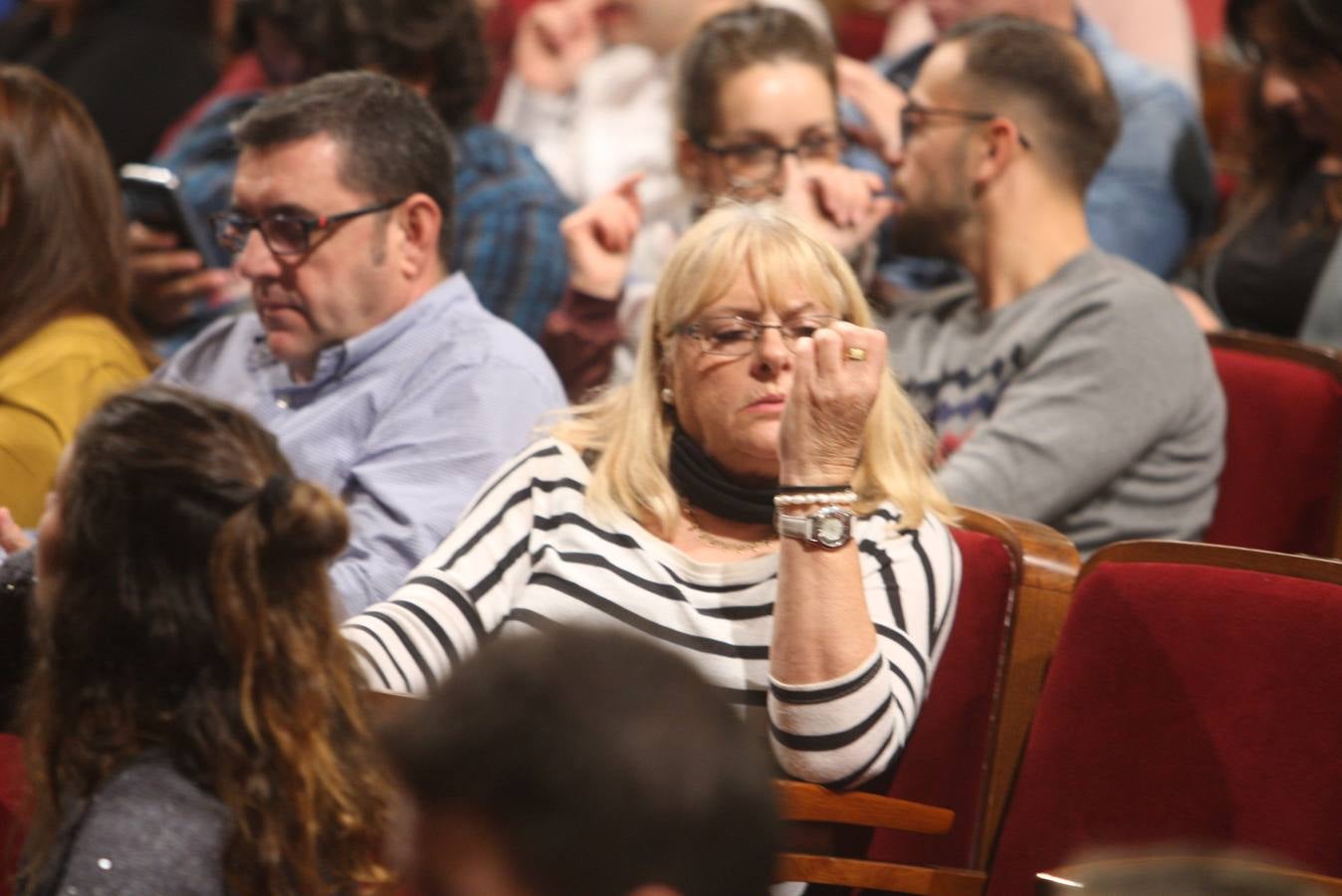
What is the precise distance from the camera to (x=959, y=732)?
1799 millimetres

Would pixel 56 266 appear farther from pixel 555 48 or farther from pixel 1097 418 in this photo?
pixel 555 48

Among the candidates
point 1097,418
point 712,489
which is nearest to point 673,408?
point 712,489

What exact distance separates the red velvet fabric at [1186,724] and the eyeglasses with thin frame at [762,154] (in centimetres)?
128

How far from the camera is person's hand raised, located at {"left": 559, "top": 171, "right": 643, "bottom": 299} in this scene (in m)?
2.54

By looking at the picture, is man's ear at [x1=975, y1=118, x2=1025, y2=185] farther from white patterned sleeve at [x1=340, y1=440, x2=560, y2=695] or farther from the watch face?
the watch face

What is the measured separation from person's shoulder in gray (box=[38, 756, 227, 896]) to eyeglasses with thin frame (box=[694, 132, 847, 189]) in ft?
5.67

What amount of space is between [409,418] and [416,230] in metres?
0.29

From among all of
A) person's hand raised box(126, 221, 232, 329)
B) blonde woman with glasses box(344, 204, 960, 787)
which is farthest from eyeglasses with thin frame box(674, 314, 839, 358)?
person's hand raised box(126, 221, 232, 329)

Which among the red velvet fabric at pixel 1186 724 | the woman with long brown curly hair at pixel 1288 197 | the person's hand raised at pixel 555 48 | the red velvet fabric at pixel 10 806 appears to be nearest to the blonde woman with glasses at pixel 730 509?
the red velvet fabric at pixel 1186 724

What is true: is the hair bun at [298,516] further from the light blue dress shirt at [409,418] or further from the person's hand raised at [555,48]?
the person's hand raised at [555,48]

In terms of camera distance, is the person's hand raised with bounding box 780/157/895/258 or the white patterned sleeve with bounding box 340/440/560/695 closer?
the white patterned sleeve with bounding box 340/440/560/695

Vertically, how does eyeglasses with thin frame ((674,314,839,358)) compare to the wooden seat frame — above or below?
above

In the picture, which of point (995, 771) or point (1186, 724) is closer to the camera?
point (1186, 724)

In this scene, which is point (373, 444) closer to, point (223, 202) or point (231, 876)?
point (231, 876)
